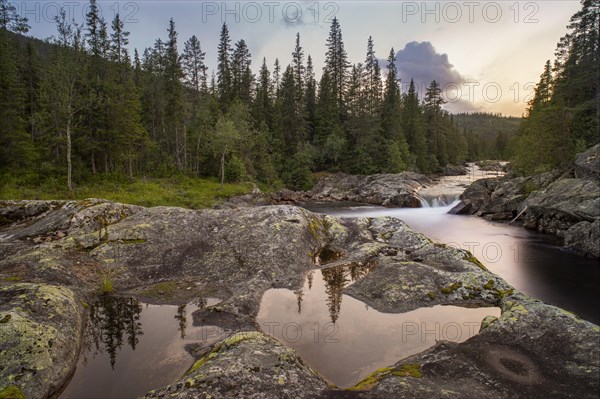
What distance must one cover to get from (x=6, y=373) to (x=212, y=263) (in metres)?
6.08

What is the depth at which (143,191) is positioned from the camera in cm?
3419

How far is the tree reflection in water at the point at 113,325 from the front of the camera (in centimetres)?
696

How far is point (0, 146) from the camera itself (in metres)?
31.2

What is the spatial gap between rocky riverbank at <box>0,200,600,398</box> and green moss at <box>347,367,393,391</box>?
4cm

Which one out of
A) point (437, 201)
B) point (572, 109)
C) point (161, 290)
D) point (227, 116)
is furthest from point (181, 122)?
point (572, 109)

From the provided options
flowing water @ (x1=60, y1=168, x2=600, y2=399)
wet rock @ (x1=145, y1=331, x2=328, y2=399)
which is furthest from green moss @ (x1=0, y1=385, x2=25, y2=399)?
wet rock @ (x1=145, y1=331, x2=328, y2=399)

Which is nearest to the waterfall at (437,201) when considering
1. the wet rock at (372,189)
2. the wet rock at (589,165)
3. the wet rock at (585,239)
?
the wet rock at (372,189)

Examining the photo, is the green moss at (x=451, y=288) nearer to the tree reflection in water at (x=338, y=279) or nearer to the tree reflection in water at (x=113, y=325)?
the tree reflection in water at (x=338, y=279)

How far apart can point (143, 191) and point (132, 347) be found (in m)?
30.4

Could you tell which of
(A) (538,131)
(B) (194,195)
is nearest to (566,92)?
(A) (538,131)

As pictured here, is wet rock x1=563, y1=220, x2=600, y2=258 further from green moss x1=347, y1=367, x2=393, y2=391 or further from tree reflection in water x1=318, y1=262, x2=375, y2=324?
green moss x1=347, y1=367, x2=393, y2=391

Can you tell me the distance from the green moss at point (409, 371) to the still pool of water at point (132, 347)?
3.87 m

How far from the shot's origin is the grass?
27.7 m

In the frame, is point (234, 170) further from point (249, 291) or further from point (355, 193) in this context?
point (249, 291)
